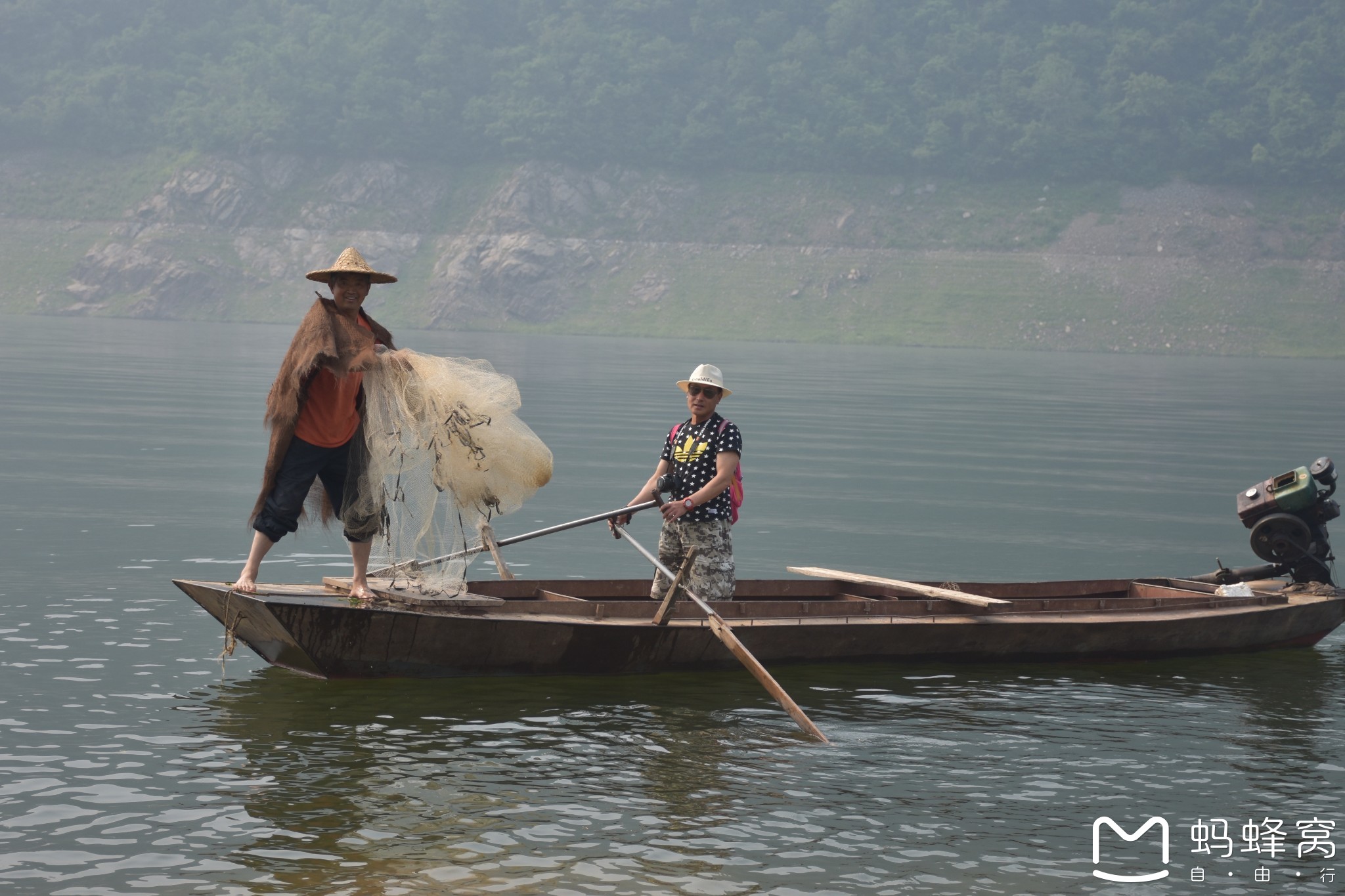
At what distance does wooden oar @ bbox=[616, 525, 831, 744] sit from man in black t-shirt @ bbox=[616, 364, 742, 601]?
355 mm

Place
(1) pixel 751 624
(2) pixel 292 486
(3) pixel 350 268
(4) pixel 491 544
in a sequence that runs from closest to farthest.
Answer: (3) pixel 350 268
(2) pixel 292 486
(1) pixel 751 624
(4) pixel 491 544

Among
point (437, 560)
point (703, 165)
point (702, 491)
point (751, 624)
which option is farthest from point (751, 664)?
point (703, 165)

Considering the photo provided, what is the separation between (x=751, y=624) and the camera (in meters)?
12.3

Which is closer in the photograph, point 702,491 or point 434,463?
point 434,463

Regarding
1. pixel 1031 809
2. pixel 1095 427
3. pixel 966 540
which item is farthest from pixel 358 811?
pixel 1095 427

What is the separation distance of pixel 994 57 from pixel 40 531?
480 ft

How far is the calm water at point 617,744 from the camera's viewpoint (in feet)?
27.4

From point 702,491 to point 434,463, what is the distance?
79.2 inches

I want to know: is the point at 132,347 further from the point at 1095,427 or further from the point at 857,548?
the point at 857,548

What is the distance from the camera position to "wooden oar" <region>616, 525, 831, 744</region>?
10820mm

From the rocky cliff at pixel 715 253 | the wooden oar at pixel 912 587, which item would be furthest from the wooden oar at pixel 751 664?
the rocky cliff at pixel 715 253

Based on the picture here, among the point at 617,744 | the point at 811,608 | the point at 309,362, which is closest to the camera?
the point at 617,744

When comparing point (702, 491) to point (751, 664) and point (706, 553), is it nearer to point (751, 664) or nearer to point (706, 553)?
point (706, 553)
